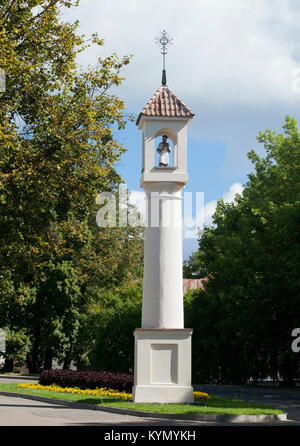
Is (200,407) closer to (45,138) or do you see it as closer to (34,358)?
(45,138)

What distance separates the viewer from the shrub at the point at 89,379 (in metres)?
23.5

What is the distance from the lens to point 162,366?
63.4ft

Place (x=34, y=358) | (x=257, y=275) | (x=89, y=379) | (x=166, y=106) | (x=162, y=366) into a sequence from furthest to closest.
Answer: (x=34, y=358)
(x=257, y=275)
(x=89, y=379)
(x=166, y=106)
(x=162, y=366)

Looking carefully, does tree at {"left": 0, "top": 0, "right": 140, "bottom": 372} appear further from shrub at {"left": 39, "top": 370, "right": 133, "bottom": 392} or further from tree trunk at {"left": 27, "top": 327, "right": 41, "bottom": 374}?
tree trunk at {"left": 27, "top": 327, "right": 41, "bottom": 374}

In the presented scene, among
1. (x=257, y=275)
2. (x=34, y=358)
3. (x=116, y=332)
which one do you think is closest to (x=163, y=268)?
(x=257, y=275)

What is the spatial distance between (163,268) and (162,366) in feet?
9.56

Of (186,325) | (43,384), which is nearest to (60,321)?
(186,325)

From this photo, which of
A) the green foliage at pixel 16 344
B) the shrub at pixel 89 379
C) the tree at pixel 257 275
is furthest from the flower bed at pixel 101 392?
the green foliage at pixel 16 344

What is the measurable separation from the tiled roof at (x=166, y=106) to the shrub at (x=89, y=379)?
9338 millimetres

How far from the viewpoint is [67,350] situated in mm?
44312

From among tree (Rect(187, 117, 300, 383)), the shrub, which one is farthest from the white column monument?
tree (Rect(187, 117, 300, 383))

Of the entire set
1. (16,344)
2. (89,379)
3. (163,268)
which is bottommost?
(89,379)

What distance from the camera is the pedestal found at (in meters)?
19.0

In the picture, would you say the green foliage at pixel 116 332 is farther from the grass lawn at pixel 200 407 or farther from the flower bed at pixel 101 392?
the grass lawn at pixel 200 407
